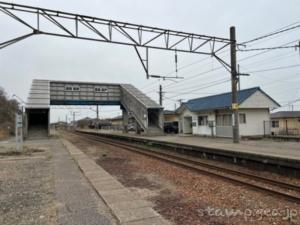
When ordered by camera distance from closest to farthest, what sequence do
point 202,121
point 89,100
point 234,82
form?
point 234,82 < point 202,121 < point 89,100

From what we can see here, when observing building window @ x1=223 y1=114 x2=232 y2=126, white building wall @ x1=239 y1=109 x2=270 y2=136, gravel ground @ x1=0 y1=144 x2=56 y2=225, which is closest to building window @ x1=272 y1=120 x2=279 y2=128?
white building wall @ x1=239 y1=109 x2=270 y2=136

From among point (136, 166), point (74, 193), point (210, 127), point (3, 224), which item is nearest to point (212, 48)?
point (136, 166)

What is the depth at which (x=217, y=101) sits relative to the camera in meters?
32.5

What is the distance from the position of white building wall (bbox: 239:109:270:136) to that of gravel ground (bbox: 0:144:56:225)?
20920 millimetres

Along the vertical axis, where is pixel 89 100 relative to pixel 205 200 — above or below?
above

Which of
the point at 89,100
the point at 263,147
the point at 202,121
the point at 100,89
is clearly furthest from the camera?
the point at 100,89

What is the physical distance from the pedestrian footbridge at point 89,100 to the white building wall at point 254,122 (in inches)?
543

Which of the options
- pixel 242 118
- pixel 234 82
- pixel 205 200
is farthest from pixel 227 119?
pixel 205 200

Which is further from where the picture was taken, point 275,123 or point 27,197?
point 275,123

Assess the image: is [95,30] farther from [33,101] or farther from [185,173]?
[33,101]

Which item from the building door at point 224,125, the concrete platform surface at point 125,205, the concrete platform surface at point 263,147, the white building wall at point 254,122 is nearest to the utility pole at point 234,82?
the concrete platform surface at point 263,147

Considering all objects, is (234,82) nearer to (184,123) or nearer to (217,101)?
(217,101)

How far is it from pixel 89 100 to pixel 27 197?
44530mm

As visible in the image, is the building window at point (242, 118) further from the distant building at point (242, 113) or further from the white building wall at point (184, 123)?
the white building wall at point (184, 123)
